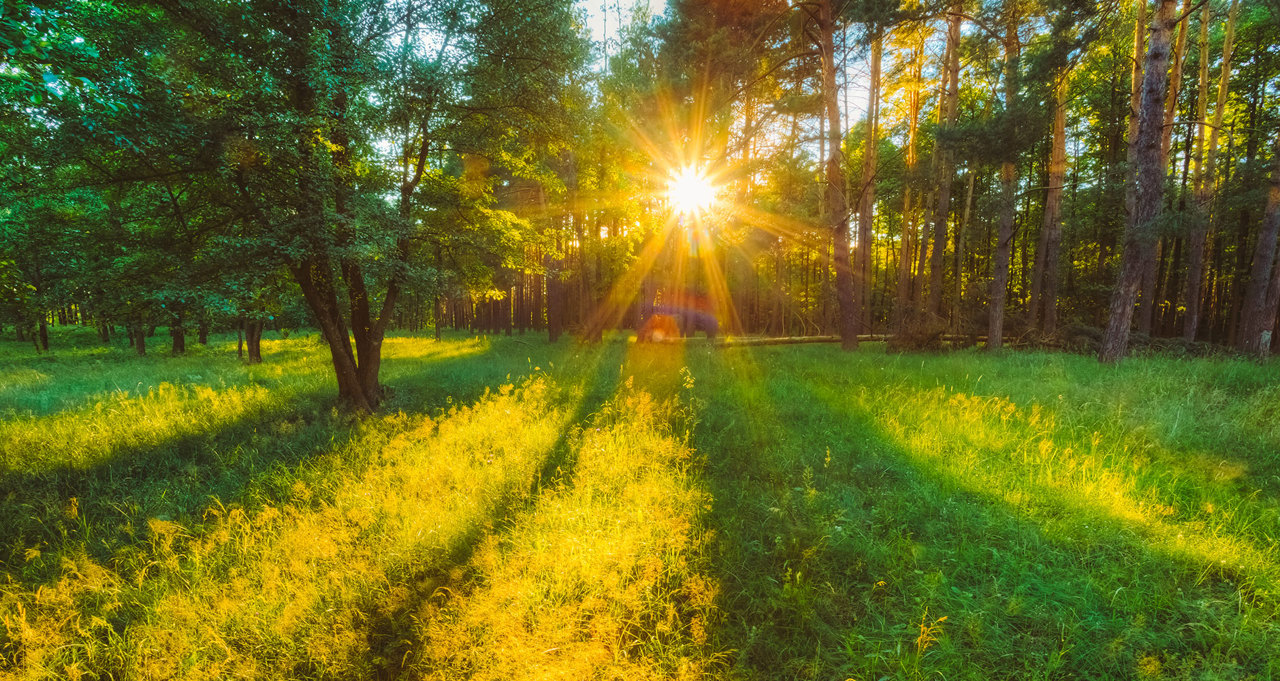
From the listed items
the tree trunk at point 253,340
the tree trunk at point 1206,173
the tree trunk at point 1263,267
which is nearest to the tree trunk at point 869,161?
the tree trunk at point 1206,173

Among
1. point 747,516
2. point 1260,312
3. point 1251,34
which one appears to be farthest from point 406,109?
point 1251,34

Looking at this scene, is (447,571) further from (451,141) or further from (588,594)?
(451,141)

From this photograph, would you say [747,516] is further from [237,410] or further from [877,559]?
[237,410]

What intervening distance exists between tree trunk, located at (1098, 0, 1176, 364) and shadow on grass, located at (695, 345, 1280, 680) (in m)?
8.58

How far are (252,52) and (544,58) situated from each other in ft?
14.1

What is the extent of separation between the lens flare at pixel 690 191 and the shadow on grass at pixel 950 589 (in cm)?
1446

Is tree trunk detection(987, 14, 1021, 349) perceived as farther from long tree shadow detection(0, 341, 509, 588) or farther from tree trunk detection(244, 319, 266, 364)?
tree trunk detection(244, 319, 266, 364)

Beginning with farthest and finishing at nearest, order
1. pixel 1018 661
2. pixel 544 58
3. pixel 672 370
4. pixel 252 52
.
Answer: pixel 672 370, pixel 544 58, pixel 252 52, pixel 1018 661

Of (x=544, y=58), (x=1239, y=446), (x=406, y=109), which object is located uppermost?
(x=544, y=58)

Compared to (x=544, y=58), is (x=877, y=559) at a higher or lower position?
lower

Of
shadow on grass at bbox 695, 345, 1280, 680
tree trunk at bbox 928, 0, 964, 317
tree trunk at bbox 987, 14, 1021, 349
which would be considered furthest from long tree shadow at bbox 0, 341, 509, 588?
tree trunk at bbox 928, 0, 964, 317

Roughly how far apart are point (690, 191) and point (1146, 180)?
1233cm

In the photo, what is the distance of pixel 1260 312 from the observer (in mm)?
11414

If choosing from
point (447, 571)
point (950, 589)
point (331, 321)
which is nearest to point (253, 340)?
point (331, 321)
